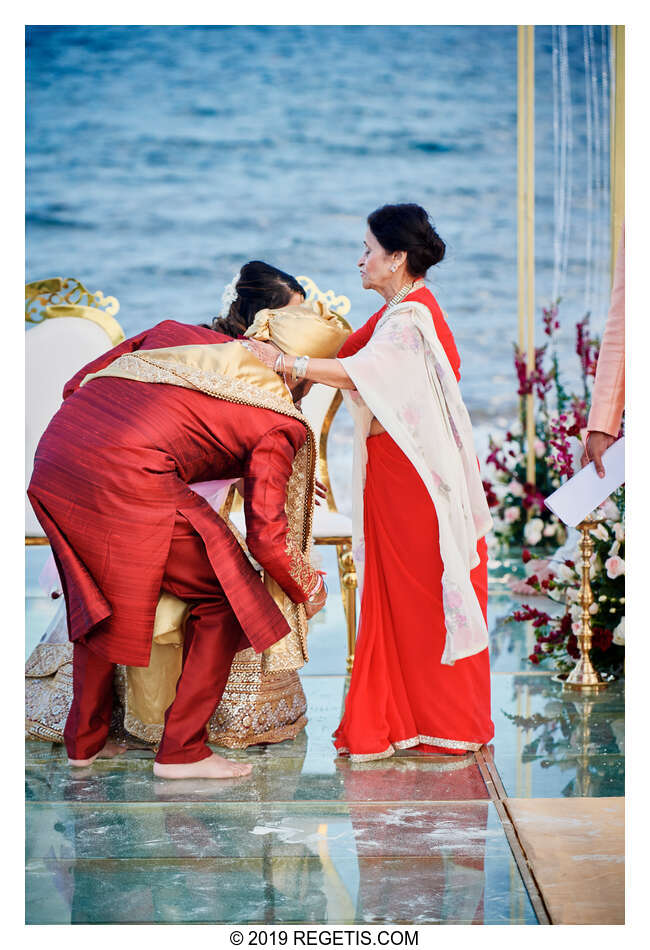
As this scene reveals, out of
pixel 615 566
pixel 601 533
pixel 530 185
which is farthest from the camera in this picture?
pixel 530 185

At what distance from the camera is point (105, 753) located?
2947 millimetres

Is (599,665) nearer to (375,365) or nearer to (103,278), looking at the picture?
(375,365)

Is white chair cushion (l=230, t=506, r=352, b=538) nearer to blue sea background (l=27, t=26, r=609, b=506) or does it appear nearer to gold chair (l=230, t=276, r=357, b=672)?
gold chair (l=230, t=276, r=357, b=672)

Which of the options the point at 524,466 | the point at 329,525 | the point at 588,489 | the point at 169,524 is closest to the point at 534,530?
the point at 524,466

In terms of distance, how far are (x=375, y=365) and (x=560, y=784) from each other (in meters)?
1.16

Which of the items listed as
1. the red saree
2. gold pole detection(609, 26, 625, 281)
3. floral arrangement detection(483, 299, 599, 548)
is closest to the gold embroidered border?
the red saree

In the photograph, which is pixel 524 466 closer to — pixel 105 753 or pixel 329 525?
pixel 329 525

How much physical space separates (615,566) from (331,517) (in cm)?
96

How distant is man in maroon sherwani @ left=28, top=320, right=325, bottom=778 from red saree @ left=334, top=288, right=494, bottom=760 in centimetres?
28

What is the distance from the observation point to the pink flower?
11.3ft

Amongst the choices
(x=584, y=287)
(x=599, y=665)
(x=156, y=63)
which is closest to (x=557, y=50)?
(x=584, y=287)

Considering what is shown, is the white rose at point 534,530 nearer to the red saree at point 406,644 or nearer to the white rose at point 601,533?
the white rose at point 601,533

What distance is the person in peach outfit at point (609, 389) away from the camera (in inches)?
107

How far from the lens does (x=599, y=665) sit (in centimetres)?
365
